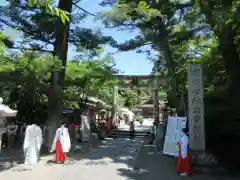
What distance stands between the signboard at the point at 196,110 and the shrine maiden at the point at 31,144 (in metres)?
6.06

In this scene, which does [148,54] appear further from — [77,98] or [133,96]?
[133,96]

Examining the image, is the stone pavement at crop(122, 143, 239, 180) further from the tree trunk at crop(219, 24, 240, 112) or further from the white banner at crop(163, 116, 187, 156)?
the tree trunk at crop(219, 24, 240, 112)

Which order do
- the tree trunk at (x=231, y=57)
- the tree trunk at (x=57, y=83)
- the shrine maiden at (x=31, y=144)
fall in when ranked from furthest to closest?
the tree trunk at (x=57, y=83) → the shrine maiden at (x=31, y=144) → the tree trunk at (x=231, y=57)

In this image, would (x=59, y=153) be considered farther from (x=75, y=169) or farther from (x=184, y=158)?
(x=184, y=158)

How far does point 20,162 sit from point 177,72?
9.98 metres

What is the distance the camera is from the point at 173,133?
43.4 ft

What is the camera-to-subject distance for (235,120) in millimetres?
9594

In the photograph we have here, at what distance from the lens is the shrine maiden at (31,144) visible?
12.2 m

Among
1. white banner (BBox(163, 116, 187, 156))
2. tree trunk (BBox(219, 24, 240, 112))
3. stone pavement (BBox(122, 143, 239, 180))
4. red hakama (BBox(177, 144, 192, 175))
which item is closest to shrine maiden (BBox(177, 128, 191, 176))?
red hakama (BBox(177, 144, 192, 175))

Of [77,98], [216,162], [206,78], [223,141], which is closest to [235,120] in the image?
[223,141]

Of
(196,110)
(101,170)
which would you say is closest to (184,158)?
(196,110)

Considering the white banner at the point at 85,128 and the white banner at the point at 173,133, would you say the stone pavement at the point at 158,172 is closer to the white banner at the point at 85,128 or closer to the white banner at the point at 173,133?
the white banner at the point at 173,133

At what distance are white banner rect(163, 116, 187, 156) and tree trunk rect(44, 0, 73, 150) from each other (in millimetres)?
Answer: 5690

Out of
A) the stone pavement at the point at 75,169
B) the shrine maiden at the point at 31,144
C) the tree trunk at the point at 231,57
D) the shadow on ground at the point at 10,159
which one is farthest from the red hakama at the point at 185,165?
the shadow on ground at the point at 10,159
